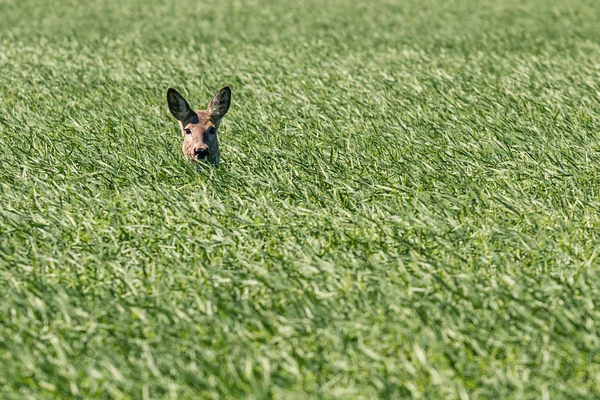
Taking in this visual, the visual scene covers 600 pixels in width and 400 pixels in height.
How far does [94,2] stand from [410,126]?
1850cm

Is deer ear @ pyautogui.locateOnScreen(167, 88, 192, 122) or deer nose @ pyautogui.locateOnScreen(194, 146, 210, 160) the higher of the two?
deer ear @ pyautogui.locateOnScreen(167, 88, 192, 122)

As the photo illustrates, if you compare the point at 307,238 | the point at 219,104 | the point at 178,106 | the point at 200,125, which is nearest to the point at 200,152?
the point at 200,125

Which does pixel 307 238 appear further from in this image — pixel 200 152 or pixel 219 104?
pixel 219 104

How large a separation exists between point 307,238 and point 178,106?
7.30 feet

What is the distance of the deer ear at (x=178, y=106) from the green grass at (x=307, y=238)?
412mm

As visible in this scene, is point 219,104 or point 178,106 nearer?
point 178,106

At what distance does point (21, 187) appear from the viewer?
20.7ft

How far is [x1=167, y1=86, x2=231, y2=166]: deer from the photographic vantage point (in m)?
6.82

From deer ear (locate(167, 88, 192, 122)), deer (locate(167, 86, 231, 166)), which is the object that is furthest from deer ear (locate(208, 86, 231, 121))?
deer ear (locate(167, 88, 192, 122))

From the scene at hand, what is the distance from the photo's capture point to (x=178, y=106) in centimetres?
697

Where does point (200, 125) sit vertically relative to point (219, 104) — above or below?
below

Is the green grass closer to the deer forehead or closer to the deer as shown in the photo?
the deer

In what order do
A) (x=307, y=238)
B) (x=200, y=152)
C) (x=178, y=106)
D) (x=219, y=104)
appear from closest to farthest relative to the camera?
(x=307, y=238)
(x=200, y=152)
(x=178, y=106)
(x=219, y=104)

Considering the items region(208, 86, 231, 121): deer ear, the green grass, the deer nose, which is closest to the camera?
the green grass
